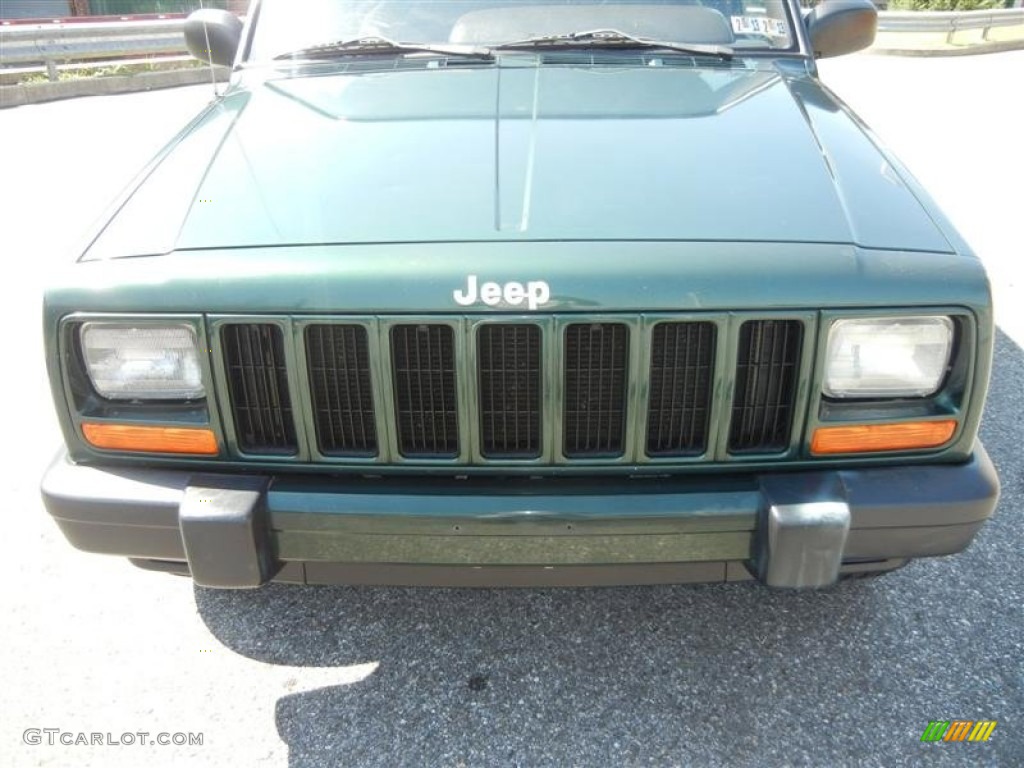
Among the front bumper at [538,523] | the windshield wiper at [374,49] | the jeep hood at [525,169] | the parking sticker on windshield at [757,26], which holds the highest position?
the parking sticker on windshield at [757,26]

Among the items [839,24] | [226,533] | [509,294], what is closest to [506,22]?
[839,24]

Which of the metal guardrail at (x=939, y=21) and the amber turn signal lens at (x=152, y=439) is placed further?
the metal guardrail at (x=939, y=21)

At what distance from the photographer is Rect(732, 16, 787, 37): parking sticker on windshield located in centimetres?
306

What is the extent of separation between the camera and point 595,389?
1933 millimetres

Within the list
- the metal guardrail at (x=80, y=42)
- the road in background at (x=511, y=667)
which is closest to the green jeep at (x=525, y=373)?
the road in background at (x=511, y=667)

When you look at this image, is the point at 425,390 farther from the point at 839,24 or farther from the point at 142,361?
the point at 839,24

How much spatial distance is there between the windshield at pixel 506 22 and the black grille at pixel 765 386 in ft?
4.92

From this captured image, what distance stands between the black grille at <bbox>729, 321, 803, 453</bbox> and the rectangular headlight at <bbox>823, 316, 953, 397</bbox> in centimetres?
8

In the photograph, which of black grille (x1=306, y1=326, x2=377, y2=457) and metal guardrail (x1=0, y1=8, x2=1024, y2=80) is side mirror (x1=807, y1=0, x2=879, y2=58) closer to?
black grille (x1=306, y1=326, x2=377, y2=457)

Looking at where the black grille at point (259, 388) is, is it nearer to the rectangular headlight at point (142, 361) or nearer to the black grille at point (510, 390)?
the rectangular headlight at point (142, 361)

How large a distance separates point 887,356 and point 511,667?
1283 millimetres

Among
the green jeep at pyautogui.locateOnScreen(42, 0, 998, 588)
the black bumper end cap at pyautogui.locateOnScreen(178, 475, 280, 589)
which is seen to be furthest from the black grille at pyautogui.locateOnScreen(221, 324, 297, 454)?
the black bumper end cap at pyautogui.locateOnScreen(178, 475, 280, 589)

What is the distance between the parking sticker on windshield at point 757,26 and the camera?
306cm

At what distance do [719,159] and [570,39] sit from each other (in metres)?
1.00
